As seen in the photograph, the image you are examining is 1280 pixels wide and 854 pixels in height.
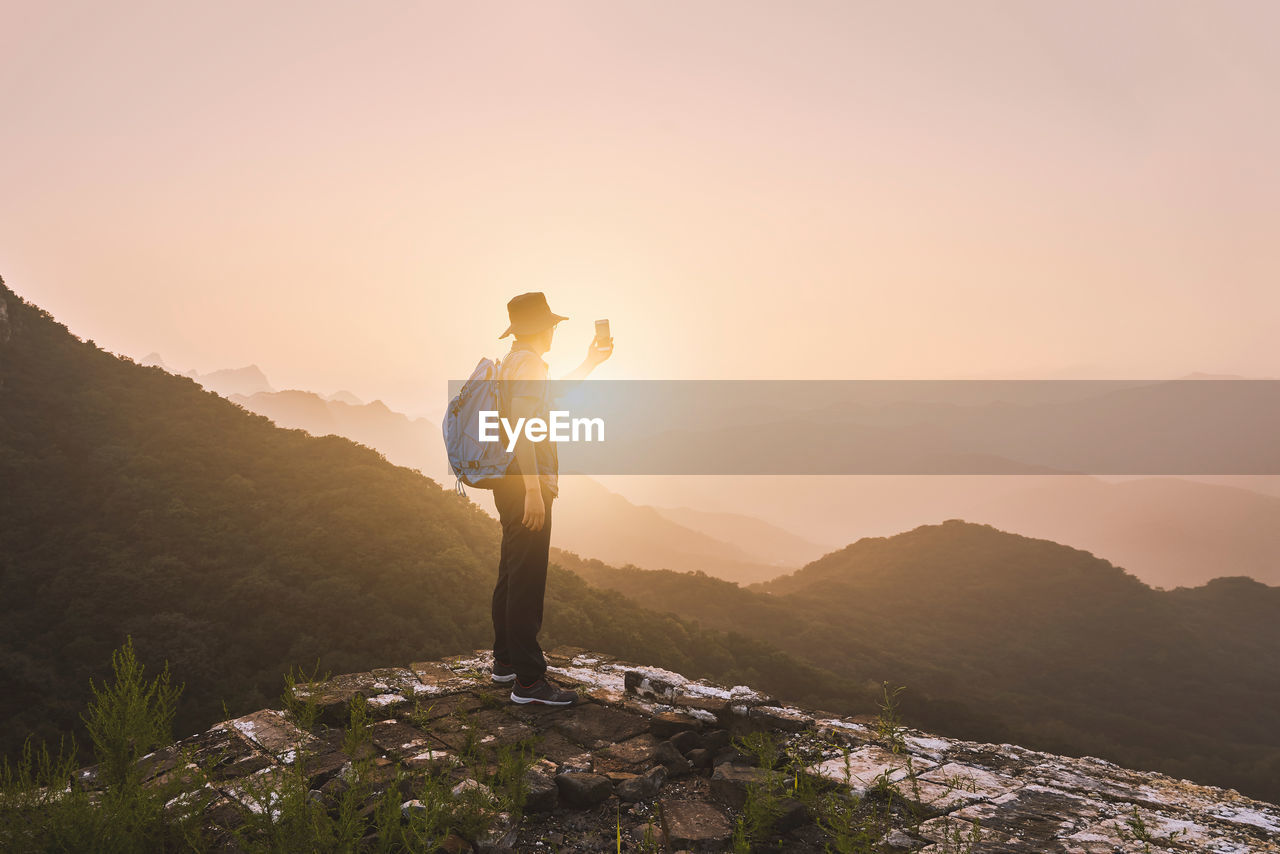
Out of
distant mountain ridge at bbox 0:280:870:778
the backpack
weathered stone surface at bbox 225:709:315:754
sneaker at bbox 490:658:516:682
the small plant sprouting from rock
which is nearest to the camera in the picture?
the small plant sprouting from rock

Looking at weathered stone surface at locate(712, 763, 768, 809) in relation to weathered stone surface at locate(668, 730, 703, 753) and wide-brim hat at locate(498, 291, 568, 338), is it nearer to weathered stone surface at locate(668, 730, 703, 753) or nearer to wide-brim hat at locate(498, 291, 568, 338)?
weathered stone surface at locate(668, 730, 703, 753)

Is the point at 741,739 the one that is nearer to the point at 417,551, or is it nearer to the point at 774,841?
the point at 774,841

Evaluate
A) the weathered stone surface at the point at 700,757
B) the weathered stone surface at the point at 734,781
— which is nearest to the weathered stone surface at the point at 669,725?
the weathered stone surface at the point at 700,757

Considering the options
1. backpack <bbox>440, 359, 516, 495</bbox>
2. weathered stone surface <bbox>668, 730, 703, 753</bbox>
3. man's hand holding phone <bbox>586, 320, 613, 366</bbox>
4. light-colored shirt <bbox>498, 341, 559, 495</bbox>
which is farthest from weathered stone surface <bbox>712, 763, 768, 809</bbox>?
man's hand holding phone <bbox>586, 320, 613, 366</bbox>

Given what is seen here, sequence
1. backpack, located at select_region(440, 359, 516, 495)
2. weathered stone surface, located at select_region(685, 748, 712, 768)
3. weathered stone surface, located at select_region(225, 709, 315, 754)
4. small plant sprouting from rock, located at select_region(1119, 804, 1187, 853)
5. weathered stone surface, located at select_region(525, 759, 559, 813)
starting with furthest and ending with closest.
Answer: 1. backpack, located at select_region(440, 359, 516, 495)
2. weathered stone surface, located at select_region(685, 748, 712, 768)
3. weathered stone surface, located at select_region(225, 709, 315, 754)
4. weathered stone surface, located at select_region(525, 759, 559, 813)
5. small plant sprouting from rock, located at select_region(1119, 804, 1187, 853)

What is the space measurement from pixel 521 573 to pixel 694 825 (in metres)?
2.03

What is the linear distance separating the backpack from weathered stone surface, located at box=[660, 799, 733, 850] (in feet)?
7.95

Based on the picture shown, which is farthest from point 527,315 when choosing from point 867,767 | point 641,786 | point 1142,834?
point 1142,834

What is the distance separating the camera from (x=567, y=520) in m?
113

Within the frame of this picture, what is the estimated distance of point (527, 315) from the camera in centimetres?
452

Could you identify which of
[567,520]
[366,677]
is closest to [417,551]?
[366,677]

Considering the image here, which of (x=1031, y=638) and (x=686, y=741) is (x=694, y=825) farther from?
(x=1031, y=638)

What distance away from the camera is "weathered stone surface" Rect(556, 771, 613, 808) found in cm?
319

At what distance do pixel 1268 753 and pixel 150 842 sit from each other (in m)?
67.8
